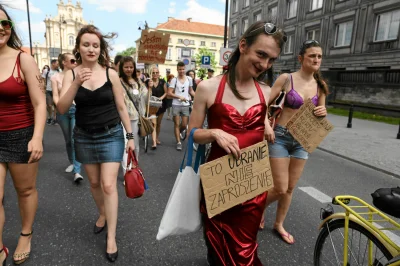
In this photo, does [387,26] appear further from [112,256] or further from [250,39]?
[112,256]

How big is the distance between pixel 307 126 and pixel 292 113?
19 cm

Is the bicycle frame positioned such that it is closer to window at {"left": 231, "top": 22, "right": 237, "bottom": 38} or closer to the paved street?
the paved street

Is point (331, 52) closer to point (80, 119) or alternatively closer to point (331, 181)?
point (331, 181)

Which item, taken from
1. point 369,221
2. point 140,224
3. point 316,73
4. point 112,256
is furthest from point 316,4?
point 112,256

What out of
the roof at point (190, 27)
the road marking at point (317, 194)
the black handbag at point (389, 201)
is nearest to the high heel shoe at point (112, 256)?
the black handbag at point (389, 201)

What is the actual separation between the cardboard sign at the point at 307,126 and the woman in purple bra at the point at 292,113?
7 centimetres

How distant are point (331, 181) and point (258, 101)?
154 inches

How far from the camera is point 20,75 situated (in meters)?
2.19

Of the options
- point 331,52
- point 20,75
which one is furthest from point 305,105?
point 331,52

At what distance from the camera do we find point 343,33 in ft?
66.5

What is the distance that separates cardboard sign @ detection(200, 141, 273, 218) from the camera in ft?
5.59

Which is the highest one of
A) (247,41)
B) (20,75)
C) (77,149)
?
(247,41)

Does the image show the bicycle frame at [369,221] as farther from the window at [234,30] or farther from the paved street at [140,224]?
the window at [234,30]

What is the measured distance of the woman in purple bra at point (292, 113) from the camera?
2.79 meters
